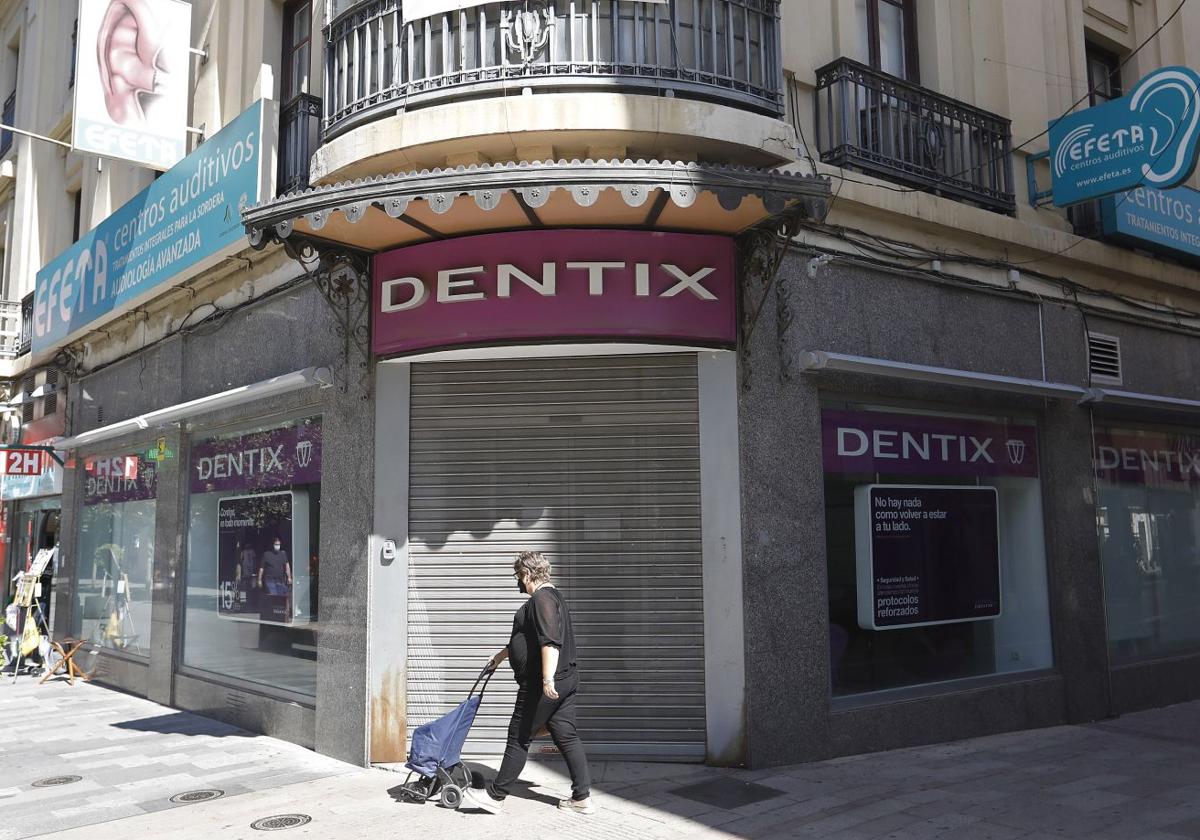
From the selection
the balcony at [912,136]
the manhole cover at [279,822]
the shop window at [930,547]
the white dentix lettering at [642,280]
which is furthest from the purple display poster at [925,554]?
the manhole cover at [279,822]

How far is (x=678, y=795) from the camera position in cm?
662

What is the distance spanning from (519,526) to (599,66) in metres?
3.56

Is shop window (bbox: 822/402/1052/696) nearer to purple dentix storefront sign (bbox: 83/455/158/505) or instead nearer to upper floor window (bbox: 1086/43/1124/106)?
upper floor window (bbox: 1086/43/1124/106)

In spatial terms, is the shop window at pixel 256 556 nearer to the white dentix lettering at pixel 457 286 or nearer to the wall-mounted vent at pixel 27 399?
the white dentix lettering at pixel 457 286

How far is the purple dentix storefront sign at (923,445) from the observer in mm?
8328

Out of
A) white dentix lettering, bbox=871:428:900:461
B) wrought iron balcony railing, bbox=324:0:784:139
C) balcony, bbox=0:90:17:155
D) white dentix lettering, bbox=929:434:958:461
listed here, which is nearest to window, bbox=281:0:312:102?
wrought iron balcony railing, bbox=324:0:784:139

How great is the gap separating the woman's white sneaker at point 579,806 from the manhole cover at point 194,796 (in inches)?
98.9

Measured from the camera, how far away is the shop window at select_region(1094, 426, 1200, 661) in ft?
34.5

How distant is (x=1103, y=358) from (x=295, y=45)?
9.20 metres

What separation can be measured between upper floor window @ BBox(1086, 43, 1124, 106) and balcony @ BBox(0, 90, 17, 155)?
18.0 meters

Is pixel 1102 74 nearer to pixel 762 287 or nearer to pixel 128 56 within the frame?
pixel 762 287

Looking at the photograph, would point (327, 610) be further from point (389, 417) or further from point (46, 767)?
point (46, 767)

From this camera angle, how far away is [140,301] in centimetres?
1101

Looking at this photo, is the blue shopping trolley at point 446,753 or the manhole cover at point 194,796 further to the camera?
the manhole cover at point 194,796
